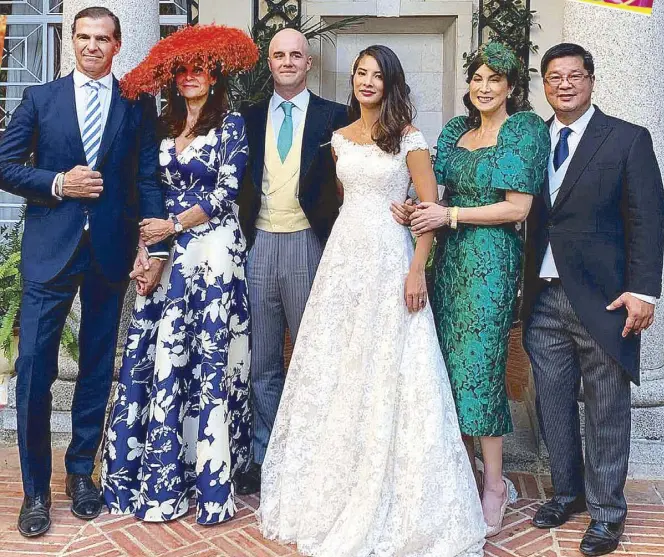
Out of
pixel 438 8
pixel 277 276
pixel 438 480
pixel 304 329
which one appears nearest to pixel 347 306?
pixel 304 329

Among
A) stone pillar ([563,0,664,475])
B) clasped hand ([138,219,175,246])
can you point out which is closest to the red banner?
stone pillar ([563,0,664,475])

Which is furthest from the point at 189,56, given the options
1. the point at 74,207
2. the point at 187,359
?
the point at 187,359

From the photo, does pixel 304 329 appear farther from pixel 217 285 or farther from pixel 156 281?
pixel 156 281

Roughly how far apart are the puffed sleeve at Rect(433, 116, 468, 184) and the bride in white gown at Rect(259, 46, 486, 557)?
0.19 m

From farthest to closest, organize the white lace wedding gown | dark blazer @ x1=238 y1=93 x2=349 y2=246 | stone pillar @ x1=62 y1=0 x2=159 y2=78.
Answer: stone pillar @ x1=62 y1=0 x2=159 y2=78 < dark blazer @ x1=238 y1=93 x2=349 y2=246 < the white lace wedding gown

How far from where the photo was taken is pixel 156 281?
401 centimetres

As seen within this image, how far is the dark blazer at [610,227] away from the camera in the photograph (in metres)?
3.58

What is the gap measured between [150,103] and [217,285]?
95 cm

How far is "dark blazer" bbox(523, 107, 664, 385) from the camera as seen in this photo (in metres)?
3.58

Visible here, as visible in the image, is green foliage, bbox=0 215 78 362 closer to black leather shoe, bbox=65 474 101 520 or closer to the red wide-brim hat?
black leather shoe, bbox=65 474 101 520

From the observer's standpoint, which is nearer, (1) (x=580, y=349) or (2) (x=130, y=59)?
(1) (x=580, y=349)

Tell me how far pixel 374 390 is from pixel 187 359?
95 centimetres

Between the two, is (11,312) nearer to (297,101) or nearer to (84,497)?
(84,497)

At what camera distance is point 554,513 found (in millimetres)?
4004
